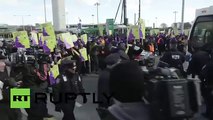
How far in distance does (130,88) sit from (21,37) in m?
12.9

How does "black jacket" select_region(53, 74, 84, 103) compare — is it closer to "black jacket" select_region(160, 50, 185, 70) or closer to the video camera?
"black jacket" select_region(160, 50, 185, 70)

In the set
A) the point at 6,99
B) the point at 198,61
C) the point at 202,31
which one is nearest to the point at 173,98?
the point at 6,99

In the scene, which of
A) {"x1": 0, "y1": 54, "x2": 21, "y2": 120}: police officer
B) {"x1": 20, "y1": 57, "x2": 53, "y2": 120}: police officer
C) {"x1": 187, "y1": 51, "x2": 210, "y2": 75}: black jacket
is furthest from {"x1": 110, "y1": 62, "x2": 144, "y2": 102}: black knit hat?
{"x1": 187, "y1": 51, "x2": 210, "y2": 75}: black jacket

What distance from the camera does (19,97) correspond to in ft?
16.2

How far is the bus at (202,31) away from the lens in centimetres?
709

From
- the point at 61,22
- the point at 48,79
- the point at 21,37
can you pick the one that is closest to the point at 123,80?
the point at 48,79

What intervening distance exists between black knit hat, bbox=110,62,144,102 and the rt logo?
9.69 ft

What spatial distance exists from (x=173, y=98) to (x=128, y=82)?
32 centimetres

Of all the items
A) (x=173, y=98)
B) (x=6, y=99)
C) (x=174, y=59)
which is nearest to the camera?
(x=173, y=98)

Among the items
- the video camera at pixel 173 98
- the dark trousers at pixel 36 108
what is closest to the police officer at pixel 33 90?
the dark trousers at pixel 36 108

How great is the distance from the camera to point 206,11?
7.47 meters

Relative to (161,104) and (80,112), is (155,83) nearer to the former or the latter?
(161,104)

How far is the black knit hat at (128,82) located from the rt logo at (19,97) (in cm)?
295

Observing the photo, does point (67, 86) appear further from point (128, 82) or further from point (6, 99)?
point (128, 82)
